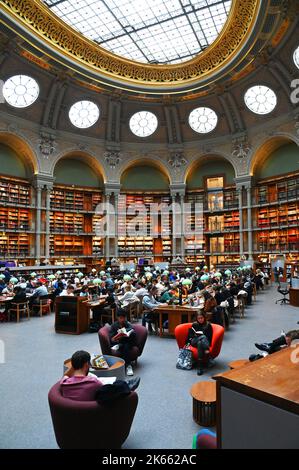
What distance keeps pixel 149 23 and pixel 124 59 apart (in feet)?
11.0

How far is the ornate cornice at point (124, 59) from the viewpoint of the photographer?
15797 mm

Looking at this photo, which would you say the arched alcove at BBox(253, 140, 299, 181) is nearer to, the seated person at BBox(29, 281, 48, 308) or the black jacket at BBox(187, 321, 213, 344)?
the seated person at BBox(29, 281, 48, 308)

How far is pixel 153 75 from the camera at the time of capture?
2202 cm

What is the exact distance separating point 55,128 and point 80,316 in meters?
18.2

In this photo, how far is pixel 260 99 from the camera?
2142 centimetres

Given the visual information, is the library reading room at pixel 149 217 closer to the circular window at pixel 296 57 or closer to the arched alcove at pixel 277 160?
the arched alcove at pixel 277 160

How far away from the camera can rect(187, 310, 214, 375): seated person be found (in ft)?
16.4

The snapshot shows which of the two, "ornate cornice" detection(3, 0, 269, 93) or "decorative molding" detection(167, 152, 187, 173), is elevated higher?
"ornate cornice" detection(3, 0, 269, 93)

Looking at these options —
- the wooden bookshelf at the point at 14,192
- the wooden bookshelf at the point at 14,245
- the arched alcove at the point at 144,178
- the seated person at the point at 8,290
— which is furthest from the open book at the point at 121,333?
the arched alcove at the point at 144,178

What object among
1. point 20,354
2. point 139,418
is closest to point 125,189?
point 20,354

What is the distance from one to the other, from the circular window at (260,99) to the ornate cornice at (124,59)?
3133mm

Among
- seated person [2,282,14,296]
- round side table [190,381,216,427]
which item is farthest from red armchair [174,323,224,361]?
seated person [2,282,14,296]

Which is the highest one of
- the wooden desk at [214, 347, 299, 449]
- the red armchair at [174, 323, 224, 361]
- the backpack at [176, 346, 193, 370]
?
the wooden desk at [214, 347, 299, 449]

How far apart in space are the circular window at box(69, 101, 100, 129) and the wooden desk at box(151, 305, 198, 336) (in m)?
19.4
